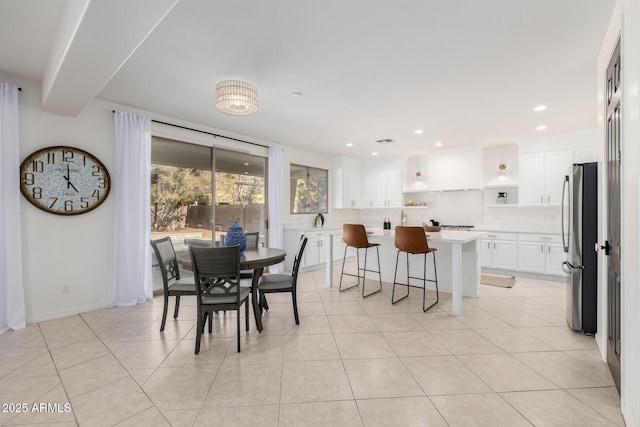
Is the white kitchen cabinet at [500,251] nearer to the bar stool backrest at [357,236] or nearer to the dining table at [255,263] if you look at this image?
the bar stool backrest at [357,236]

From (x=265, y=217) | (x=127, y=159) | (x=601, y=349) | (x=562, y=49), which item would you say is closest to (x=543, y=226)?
(x=601, y=349)

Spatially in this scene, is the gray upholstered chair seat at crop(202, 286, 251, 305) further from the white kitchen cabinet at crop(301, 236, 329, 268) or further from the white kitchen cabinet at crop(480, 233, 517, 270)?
the white kitchen cabinet at crop(480, 233, 517, 270)

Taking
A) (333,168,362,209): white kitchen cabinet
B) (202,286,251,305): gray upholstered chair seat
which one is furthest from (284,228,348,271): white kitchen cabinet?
(202,286,251,305): gray upholstered chair seat

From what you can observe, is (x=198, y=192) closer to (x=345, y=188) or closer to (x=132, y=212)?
(x=132, y=212)

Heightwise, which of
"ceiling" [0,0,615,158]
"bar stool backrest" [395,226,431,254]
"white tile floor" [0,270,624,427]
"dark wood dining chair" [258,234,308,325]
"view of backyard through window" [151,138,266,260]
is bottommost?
"white tile floor" [0,270,624,427]

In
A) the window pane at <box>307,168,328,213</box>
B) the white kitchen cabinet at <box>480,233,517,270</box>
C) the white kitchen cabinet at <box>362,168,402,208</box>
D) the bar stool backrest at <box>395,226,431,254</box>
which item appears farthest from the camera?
the white kitchen cabinet at <box>362,168,402,208</box>

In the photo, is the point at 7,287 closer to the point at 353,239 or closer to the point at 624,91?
the point at 353,239

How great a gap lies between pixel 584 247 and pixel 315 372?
2.79m

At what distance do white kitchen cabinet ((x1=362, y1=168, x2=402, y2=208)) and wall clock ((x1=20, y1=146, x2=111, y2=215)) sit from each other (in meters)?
5.60

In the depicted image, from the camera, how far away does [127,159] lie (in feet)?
12.8

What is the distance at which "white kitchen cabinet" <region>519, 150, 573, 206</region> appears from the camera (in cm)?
519

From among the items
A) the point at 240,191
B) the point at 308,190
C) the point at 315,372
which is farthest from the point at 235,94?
the point at 308,190

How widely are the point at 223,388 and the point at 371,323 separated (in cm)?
173

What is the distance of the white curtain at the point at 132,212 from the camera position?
3.84 m
